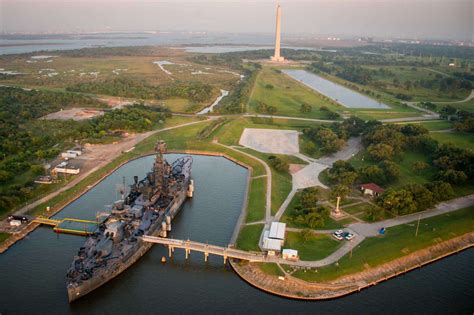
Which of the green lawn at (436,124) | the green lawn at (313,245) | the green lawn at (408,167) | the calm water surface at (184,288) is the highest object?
the green lawn at (436,124)

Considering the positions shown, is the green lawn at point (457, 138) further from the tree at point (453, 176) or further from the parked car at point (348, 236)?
the parked car at point (348, 236)

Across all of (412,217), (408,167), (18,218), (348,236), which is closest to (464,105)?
(408,167)

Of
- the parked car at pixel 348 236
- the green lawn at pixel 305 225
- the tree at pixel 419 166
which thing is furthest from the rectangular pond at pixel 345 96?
the parked car at pixel 348 236

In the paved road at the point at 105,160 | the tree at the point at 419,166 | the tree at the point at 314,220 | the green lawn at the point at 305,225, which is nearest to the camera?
the tree at the point at 314,220

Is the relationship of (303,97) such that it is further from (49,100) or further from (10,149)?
(10,149)

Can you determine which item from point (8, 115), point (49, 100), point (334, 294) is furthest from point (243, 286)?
point (49, 100)
